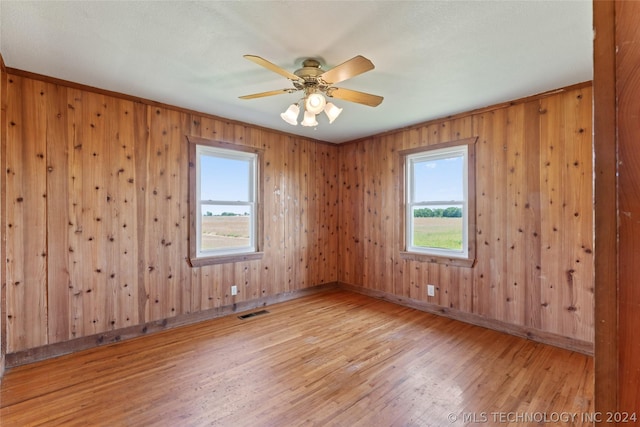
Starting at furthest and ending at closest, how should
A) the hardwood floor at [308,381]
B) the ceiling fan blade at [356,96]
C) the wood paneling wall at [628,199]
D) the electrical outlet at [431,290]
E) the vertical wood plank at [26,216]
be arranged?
1. the electrical outlet at [431,290]
2. the vertical wood plank at [26,216]
3. the ceiling fan blade at [356,96]
4. the hardwood floor at [308,381]
5. the wood paneling wall at [628,199]

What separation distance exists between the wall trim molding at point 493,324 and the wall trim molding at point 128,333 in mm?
1517

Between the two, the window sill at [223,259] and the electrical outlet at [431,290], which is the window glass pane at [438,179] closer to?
the electrical outlet at [431,290]

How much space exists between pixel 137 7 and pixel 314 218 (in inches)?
136

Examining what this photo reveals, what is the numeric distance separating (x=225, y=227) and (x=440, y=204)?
2889 millimetres

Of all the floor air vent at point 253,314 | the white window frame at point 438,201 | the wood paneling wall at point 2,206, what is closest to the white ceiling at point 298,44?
the wood paneling wall at point 2,206

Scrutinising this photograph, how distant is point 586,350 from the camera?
264 cm

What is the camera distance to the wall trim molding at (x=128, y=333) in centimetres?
248

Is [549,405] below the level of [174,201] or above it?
below

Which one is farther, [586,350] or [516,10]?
[586,350]

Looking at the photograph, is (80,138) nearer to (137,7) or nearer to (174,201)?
(174,201)

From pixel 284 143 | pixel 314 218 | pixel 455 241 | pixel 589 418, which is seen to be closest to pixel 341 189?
pixel 314 218

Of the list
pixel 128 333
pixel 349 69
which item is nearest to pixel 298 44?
pixel 349 69

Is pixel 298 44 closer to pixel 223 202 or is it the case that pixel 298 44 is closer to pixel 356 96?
pixel 356 96

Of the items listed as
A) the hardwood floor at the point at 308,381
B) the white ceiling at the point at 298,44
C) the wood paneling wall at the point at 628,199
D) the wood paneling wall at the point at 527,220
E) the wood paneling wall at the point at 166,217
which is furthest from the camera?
the wood paneling wall at the point at 527,220
